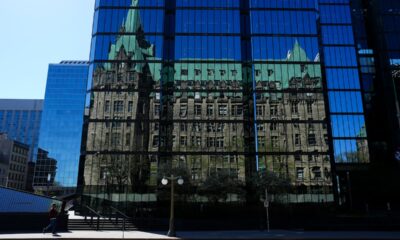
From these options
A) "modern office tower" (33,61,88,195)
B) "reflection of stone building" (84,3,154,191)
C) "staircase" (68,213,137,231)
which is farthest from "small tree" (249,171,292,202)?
"modern office tower" (33,61,88,195)

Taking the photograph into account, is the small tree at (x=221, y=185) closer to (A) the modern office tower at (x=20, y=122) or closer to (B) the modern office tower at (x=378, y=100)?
(B) the modern office tower at (x=378, y=100)

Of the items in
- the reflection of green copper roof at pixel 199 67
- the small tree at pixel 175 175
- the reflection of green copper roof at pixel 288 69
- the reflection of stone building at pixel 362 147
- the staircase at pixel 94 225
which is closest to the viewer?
the staircase at pixel 94 225

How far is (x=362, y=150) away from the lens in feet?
174

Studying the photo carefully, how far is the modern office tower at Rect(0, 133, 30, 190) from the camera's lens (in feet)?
321

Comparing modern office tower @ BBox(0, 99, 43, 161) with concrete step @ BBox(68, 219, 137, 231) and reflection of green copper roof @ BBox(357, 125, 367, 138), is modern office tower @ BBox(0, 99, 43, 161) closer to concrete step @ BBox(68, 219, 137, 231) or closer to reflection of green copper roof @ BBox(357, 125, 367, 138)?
concrete step @ BBox(68, 219, 137, 231)

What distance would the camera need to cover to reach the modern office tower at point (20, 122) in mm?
124062

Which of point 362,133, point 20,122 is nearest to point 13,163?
point 20,122

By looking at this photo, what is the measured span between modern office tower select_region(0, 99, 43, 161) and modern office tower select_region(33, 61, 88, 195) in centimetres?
3385

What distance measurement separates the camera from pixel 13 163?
4038 inches

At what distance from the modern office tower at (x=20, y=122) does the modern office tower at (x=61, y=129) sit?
3385 centimetres

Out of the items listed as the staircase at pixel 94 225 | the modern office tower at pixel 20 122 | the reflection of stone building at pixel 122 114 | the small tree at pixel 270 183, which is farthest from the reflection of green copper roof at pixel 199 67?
the modern office tower at pixel 20 122

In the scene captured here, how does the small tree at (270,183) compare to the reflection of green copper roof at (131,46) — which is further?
the reflection of green copper roof at (131,46)

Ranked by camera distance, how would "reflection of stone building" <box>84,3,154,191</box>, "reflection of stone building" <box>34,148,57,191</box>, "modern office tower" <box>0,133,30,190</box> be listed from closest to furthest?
"reflection of stone building" <box>84,3,154,191</box> < "reflection of stone building" <box>34,148,57,191</box> < "modern office tower" <box>0,133,30,190</box>

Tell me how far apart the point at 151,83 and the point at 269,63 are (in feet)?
63.6
